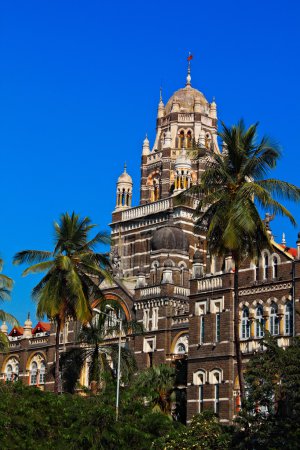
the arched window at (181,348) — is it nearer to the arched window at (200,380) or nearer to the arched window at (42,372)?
the arched window at (200,380)

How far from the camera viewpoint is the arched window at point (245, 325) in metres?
53.0

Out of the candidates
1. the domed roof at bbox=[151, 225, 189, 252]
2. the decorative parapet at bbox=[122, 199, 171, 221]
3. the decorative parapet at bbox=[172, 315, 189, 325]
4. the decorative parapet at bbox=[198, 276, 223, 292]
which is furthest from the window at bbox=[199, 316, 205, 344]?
the decorative parapet at bbox=[122, 199, 171, 221]

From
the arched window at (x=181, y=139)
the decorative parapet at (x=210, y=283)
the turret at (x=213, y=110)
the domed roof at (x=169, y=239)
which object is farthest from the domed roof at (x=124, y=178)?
the decorative parapet at (x=210, y=283)

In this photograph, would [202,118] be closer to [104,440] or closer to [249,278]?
[249,278]

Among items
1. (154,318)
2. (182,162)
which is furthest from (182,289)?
(182,162)

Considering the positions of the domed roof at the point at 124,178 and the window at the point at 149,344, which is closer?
the window at the point at 149,344

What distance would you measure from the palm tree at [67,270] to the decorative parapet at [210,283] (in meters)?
8.55

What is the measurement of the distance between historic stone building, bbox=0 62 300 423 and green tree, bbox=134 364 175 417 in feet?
3.44

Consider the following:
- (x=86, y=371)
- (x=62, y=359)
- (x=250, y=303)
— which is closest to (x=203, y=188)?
(x=250, y=303)

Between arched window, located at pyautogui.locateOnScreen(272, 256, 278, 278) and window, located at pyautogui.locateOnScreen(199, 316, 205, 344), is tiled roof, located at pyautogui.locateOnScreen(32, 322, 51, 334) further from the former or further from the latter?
arched window, located at pyautogui.locateOnScreen(272, 256, 278, 278)

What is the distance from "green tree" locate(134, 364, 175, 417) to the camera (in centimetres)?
5259

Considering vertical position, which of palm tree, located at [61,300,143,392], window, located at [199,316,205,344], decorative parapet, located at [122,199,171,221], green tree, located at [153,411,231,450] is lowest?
green tree, located at [153,411,231,450]

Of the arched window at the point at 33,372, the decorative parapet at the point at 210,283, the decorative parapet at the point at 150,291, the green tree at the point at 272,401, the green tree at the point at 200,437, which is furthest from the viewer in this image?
the arched window at the point at 33,372

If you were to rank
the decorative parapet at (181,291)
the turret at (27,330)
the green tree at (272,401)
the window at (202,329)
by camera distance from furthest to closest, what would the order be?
the turret at (27,330) < the decorative parapet at (181,291) < the window at (202,329) < the green tree at (272,401)
